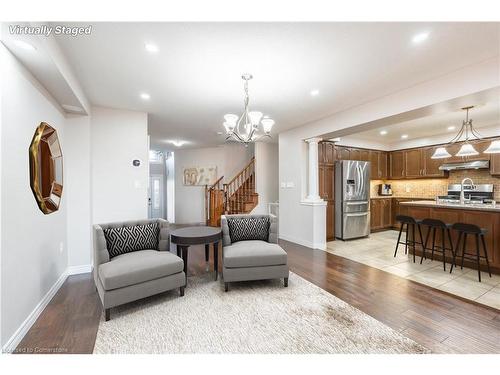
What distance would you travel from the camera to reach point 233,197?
6.92 metres

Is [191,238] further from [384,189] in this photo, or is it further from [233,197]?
[384,189]

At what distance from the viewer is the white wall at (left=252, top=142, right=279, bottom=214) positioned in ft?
21.4

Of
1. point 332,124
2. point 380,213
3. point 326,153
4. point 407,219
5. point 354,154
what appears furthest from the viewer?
point 380,213

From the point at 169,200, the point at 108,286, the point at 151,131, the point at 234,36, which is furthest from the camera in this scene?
the point at 169,200

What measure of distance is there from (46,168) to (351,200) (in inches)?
214

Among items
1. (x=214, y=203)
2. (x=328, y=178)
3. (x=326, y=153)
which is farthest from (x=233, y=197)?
(x=326, y=153)

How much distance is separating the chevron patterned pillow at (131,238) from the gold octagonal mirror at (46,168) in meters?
0.71

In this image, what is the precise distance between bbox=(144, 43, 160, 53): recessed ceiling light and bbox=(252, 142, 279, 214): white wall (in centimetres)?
456

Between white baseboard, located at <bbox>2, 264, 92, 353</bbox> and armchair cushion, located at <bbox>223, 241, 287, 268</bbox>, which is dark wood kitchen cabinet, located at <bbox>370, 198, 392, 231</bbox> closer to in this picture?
armchair cushion, located at <bbox>223, 241, 287, 268</bbox>

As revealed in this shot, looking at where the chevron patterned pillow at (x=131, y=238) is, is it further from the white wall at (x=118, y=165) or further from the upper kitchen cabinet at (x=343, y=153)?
the upper kitchen cabinet at (x=343, y=153)
